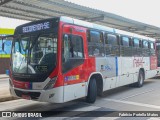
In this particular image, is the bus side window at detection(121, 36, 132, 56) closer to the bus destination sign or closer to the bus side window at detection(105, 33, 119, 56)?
the bus side window at detection(105, 33, 119, 56)

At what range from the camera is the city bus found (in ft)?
25.8

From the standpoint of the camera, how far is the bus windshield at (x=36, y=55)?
314 inches

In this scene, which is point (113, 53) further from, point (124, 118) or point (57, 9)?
point (57, 9)

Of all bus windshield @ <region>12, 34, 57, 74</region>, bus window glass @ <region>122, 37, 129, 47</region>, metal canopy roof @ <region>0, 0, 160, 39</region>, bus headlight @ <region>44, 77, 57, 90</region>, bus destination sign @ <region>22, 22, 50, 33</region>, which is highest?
metal canopy roof @ <region>0, 0, 160, 39</region>

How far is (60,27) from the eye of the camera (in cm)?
810

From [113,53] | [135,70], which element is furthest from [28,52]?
[135,70]

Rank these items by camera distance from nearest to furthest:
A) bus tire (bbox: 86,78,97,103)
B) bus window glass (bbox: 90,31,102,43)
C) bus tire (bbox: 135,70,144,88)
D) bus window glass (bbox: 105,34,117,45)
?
bus tire (bbox: 86,78,97,103), bus window glass (bbox: 90,31,102,43), bus window glass (bbox: 105,34,117,45), bus tire (bbox: 135,70,144,88)

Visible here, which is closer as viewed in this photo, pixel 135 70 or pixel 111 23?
pixel 135 70

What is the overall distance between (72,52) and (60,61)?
78 cm

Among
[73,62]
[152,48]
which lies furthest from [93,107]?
[152,48]

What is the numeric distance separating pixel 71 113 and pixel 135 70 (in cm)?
659

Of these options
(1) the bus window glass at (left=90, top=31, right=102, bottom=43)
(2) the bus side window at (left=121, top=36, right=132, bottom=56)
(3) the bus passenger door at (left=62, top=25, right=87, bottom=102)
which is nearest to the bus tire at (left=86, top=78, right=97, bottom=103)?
(3) the bus passenger door at (left=62, top=25, right=87, bottom=102)

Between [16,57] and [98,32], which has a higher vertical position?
[98,32]

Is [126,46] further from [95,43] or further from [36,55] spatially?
[36,55]
